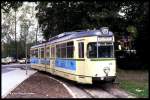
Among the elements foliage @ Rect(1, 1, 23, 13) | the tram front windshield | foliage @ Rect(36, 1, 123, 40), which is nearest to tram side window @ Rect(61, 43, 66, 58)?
the tram front windshield

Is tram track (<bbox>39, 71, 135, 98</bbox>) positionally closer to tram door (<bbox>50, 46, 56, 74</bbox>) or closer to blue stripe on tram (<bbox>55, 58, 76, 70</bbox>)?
blue stripe on tram (<bbox>55, 58, 76, 70</bbox>)

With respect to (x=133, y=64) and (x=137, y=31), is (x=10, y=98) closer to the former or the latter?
(x=137, y=31)

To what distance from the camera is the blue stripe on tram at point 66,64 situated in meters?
23.8

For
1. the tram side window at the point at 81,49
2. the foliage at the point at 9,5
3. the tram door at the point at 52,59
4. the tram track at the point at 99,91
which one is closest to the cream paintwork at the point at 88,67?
the tram side window at the point at 81,49

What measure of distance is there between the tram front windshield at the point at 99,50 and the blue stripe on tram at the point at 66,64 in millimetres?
1624

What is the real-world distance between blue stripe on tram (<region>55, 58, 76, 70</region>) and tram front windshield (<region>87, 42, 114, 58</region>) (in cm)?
162

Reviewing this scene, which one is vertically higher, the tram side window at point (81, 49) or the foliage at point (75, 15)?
the foliage at point (75, 15)

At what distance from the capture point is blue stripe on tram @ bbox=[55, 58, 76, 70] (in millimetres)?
23833

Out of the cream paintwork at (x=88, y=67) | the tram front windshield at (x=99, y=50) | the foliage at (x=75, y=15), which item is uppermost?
the foliage at (x=75, y=15)

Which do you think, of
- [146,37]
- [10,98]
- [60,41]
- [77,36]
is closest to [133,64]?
[146,37]

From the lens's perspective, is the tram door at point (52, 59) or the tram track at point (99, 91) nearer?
the tram track at point (99, 91)

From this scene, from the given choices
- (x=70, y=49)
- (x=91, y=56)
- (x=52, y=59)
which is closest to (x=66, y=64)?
(x=70, y=49)

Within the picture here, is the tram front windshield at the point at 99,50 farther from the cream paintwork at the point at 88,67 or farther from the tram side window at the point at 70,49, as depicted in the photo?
the tram side window at the point at 70,49

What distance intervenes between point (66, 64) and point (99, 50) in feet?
12.1
